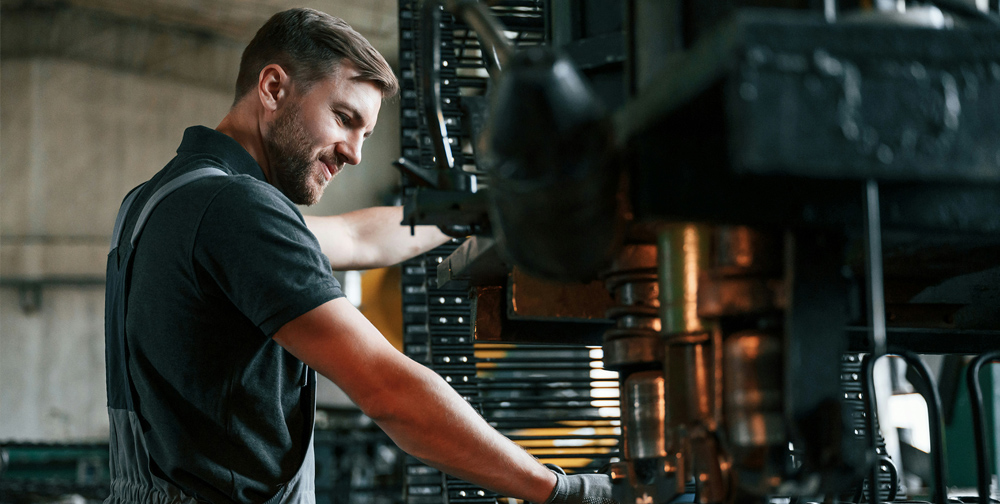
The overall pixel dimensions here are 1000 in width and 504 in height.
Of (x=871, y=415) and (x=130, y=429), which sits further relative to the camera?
(x=130, y=429)

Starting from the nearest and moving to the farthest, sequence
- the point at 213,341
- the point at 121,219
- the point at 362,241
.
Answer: the point at 213,341 < the point at 121,219 < the point at 362,241

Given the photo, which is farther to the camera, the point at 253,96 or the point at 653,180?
the point at 253,96

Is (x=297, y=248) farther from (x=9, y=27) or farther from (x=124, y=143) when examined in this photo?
(x=9, y=27)

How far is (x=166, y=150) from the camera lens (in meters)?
12.7

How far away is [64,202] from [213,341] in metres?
12.3

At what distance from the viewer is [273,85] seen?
2.09 meters

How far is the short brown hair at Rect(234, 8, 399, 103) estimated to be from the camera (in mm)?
2061

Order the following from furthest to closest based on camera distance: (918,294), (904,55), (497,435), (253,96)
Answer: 1. (253,96)
2. (497,435)
3. (918,294)
4. (904,55)

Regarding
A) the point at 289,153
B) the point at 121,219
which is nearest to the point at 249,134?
the point at 289,153

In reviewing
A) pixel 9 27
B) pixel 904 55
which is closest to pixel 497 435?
pixel 904 55

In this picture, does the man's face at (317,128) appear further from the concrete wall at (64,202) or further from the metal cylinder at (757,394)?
the concrete wall at (64,202)

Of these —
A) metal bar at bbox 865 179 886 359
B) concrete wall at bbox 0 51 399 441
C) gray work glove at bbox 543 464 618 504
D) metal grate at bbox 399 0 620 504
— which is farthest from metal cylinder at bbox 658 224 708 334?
concrete wall at bbox 0 51 399 441

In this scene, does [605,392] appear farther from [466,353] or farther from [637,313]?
[637,313]

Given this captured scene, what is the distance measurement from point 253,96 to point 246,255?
0.76 m
